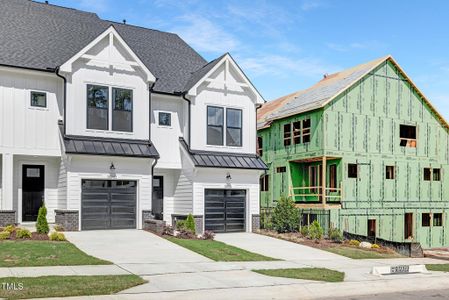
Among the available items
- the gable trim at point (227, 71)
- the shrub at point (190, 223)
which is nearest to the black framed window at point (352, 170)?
the gable trim at point (227, 71)

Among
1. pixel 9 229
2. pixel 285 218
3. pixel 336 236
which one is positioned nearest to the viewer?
pixel 9 229

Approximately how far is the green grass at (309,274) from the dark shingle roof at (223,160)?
10.6 m

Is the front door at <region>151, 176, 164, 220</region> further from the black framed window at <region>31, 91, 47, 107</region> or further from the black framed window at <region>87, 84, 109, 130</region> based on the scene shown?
the black framed window at <region>31, 91, 47, 107</region>

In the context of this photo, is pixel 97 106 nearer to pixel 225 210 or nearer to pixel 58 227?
pixel 58 227

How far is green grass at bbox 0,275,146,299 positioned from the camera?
1109 centimetres

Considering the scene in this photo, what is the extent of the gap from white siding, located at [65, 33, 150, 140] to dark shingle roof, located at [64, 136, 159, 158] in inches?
10.8

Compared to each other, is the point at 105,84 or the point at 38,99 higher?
the point at 105,84

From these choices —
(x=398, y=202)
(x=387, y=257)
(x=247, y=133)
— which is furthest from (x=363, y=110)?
(x=387, y=257)

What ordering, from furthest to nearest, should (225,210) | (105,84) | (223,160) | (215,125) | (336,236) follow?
(215,125)
(225,210)
(223,160)
(336,236)
(105,84)

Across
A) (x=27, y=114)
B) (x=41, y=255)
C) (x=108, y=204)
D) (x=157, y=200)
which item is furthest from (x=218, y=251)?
(x=27, y=114)

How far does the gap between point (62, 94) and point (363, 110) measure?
1896 centimetres

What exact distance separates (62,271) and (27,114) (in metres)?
11.3

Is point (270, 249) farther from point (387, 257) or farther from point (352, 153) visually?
point (352, 153)

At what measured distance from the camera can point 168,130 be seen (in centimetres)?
2717
